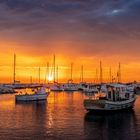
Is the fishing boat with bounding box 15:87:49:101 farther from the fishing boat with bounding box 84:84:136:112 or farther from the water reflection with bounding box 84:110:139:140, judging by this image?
the water reflection with bounding box 84:110:139:140

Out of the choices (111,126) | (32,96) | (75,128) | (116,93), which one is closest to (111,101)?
(116,93)

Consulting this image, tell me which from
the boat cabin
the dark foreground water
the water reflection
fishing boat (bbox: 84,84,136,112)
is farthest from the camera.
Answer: the boat cabin

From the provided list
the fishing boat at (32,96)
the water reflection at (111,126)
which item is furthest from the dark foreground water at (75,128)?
the fishing boat at (32,96)

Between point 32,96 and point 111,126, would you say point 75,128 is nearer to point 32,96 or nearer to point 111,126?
point 111,126

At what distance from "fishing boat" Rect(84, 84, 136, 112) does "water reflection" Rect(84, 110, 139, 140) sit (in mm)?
1305

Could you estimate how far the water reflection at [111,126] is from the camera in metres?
42.0

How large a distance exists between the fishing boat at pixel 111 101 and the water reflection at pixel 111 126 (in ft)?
4.28

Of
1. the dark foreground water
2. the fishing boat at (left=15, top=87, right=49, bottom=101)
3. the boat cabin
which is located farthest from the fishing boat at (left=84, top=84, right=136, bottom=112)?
the fishing boat at (left=15, top=87, right=49, bottom=101)

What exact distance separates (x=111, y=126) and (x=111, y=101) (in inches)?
549

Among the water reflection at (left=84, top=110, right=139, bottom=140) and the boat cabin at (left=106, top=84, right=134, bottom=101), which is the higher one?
the boat cabin at (left=106, top=84, right=134, bottom=101)

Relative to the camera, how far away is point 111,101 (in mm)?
63562

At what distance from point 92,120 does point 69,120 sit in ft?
11.9

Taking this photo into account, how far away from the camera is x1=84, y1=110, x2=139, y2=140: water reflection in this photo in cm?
4200

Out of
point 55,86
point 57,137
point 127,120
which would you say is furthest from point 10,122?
point 55,86
